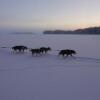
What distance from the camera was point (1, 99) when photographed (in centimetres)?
677

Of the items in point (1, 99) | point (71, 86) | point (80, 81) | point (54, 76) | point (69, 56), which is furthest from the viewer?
point (69, 56)

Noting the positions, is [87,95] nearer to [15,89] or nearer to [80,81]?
[80,81]

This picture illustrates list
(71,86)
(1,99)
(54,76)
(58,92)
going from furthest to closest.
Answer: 1. (54,76)
2. (71,86)
3. (58,92)
4. (1,99)

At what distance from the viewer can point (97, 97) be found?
22.7 ft

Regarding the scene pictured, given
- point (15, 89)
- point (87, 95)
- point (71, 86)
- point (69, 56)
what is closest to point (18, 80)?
point (15, 89)

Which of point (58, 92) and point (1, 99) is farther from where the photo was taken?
point (58, 92)

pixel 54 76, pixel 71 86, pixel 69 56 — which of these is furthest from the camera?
pixel 69 56

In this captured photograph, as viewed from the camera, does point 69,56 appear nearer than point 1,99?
No

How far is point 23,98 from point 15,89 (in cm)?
105

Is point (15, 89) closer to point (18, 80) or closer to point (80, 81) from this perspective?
point (18, 80)

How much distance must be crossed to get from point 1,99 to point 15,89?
1.08 meters

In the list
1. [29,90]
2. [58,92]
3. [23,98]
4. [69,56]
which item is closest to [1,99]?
[23,98]

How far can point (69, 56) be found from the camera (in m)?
17.2

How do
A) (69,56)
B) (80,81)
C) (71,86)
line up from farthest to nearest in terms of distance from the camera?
(69,56) < (80,81) < (71,86)
